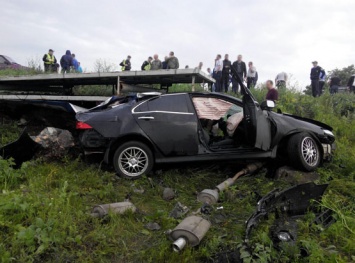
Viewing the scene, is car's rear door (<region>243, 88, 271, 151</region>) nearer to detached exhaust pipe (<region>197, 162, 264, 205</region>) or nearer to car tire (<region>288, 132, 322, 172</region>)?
car tire (<region>288, 132, 322, 172</region>)

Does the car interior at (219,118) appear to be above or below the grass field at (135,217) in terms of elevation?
above

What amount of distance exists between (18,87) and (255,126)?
31.8 feet

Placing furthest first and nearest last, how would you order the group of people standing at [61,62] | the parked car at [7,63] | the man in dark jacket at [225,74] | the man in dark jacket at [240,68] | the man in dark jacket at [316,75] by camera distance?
the parked car at [7,63] < the group of people standing at [61,62] < the man in dark jacket at [316,75] < the man in dark jacket at [225,74] < the man in dark jacket at [240,68]

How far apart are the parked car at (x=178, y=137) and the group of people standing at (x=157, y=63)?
6.91m

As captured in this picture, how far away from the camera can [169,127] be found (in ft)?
18.2

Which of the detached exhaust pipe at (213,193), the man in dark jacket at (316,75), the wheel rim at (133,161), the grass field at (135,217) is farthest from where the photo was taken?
the man in dark jacket at (316,75)

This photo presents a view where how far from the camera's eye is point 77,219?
12.4 feet

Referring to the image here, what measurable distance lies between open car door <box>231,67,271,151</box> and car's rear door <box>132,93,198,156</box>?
36.7 inches

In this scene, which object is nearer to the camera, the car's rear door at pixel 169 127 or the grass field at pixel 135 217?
the grass field at pixel 135 217

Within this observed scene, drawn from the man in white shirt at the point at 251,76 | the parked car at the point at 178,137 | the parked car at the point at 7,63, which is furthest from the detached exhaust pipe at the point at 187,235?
the parked car at the point at 7,63

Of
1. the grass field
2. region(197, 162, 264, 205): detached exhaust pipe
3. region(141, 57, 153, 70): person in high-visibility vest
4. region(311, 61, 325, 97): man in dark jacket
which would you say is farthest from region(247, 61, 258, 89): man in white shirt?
region(197, 162, 264, 205): detached exhaust pipe

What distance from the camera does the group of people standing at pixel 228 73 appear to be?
40.6 feet

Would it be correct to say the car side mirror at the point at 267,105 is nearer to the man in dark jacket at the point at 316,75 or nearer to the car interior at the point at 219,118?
the car interior at the point at 219,118

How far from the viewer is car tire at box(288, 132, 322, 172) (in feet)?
17.8
